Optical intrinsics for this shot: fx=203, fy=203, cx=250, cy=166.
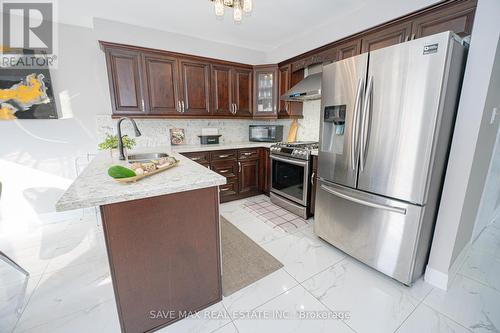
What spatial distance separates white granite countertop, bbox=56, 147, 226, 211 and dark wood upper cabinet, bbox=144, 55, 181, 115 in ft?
5.53

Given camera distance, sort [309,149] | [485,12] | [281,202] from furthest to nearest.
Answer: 1. [281,202]
2. [309,149]
3. [485,12]

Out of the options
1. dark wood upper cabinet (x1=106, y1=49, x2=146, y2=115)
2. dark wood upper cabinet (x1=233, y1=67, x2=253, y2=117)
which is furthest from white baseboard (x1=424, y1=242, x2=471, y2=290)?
dark wood upper cabinet (x1=106, y1=49, x2=146, y2=115)

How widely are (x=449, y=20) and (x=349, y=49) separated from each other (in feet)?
2.87

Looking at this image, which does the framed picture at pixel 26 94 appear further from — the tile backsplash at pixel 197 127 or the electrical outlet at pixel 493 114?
the electrical outlet at pixel 493 114

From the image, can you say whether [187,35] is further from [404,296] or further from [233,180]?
[404,296]

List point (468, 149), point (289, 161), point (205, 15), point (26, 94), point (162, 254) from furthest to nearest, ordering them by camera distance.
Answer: point (289, 161) → point (205, 15) → point (26, 94) → point (468, 149) → point (162, 254)

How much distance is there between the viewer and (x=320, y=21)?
9.17ft

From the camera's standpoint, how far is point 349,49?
2.39m

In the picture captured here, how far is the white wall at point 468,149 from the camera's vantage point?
4.48ft

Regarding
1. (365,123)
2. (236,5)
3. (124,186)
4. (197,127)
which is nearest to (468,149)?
(365,123)

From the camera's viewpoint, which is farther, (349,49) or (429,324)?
(349,49)

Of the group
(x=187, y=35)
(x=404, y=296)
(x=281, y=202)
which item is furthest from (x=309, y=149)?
(x=187, y=35)

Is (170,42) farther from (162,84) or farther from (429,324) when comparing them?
(429,324)

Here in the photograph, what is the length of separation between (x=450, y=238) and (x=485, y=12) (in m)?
1.61
